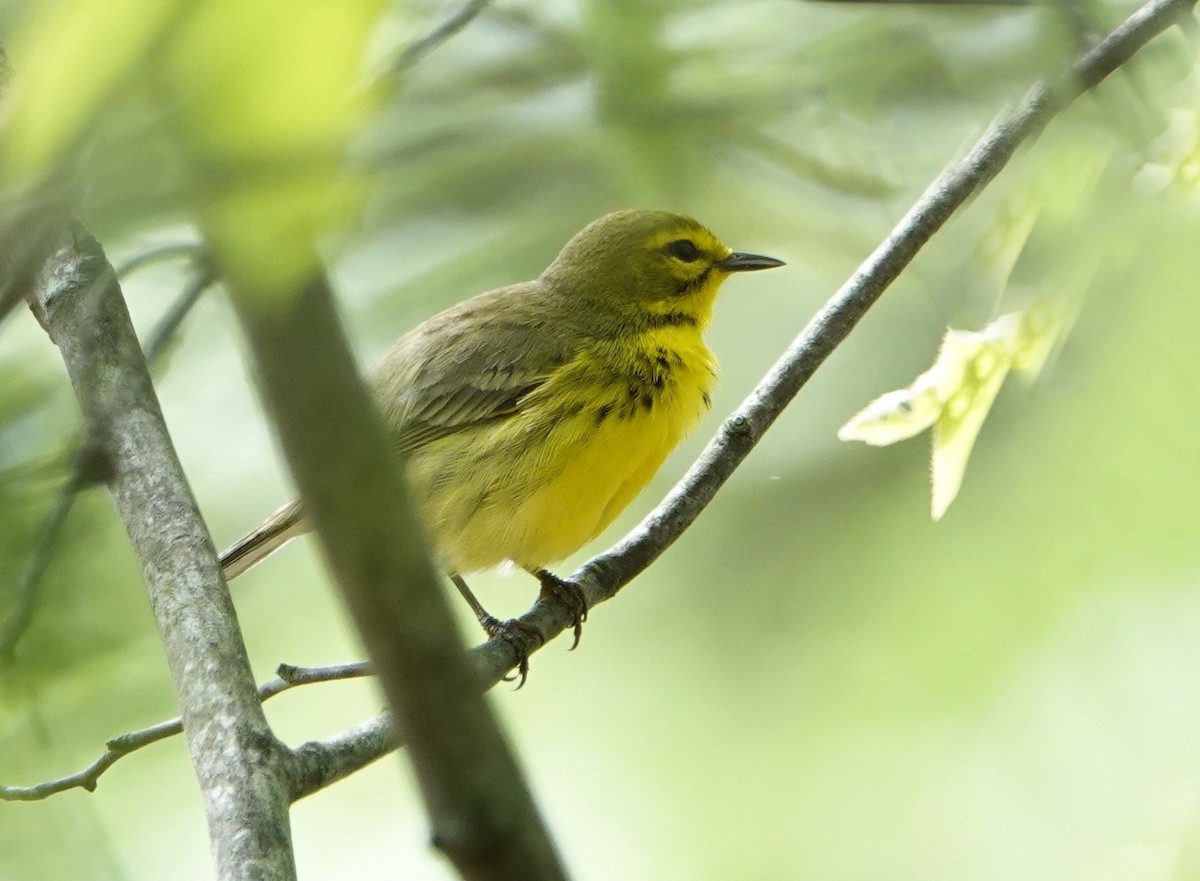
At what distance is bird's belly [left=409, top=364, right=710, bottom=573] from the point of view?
435 centimetres

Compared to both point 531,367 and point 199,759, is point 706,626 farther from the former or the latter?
point 199,759

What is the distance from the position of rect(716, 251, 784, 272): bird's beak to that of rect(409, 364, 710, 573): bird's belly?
0.89 m

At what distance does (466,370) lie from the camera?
4828mm

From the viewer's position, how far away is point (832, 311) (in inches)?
135

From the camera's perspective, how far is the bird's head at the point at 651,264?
521 cm

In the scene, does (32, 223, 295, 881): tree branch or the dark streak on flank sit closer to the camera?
(32, 223, 295, 881): tree branch

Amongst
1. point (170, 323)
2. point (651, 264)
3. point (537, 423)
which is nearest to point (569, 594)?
point (537, 423)

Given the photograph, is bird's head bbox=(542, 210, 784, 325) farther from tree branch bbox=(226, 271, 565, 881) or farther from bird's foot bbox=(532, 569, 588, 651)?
tree branch bbox=(226, 271, 565, 881)

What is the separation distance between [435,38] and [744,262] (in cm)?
400

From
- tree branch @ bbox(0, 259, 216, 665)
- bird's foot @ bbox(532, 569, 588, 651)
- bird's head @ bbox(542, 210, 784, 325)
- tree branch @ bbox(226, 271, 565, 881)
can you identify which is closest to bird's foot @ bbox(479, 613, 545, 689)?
bird's foot @ bbox(532, 569, 588, 651)

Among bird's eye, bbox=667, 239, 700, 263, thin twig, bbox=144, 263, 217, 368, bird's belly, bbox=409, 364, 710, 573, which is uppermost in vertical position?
bird's eye, bbox=667, 239, 700, 263

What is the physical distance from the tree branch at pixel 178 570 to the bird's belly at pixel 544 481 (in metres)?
1.65

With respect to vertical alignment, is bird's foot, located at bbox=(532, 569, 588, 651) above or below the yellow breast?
below

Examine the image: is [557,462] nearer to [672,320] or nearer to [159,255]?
[672,320]
